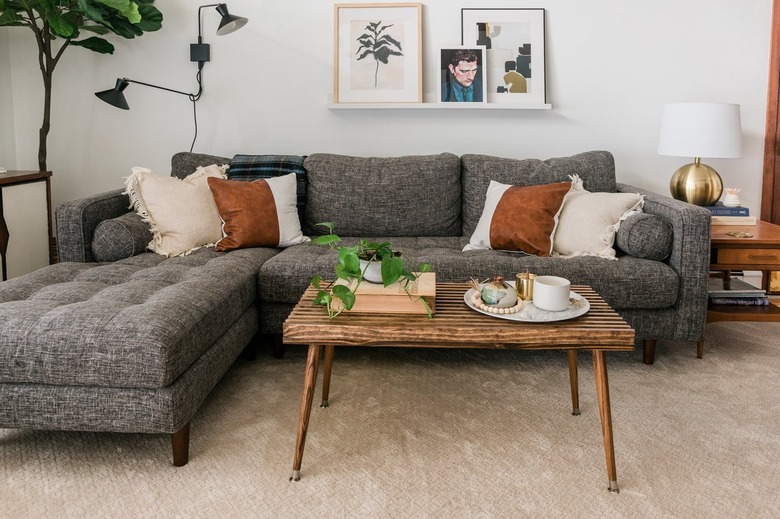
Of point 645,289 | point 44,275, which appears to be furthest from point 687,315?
point 44,275

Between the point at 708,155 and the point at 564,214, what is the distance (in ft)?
2.83

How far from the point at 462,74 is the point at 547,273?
1.45 m

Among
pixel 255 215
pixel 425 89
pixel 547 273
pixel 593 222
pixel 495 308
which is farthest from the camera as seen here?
pixel 425 89

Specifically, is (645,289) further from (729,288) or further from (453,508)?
(453,508)

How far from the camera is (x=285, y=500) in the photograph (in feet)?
6.04

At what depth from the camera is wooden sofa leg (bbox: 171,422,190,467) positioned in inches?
78.8

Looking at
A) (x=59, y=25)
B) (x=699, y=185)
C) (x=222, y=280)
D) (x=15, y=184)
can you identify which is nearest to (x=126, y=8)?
(x=59, y=25)

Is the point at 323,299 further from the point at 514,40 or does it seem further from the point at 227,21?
the point at 514,40

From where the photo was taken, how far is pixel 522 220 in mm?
3062

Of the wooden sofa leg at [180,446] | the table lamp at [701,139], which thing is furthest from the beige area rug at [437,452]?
the table lamp at [701,139]

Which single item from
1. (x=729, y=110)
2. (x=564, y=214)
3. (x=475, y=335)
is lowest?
(x=475, y=335)

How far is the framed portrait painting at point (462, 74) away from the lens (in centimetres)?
378

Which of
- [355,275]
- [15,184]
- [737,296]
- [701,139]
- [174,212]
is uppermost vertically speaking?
[701,139]

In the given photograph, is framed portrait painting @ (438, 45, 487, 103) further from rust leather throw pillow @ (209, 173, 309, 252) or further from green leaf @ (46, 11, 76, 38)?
green leaf @ (46, 11, 76, 38)
